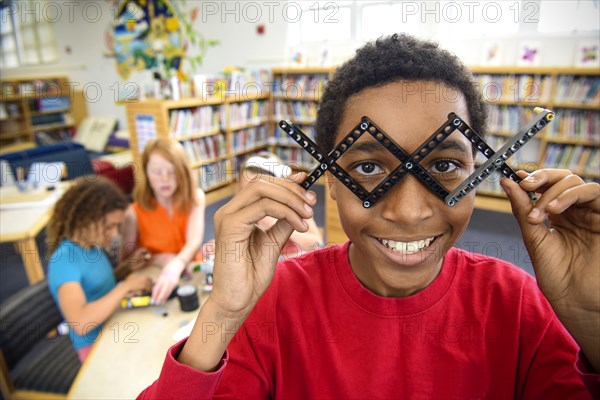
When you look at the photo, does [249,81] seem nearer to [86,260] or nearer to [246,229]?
[86,260]

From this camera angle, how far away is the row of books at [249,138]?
548 centimetres

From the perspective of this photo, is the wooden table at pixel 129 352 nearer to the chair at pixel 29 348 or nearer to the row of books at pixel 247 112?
the chair at pixel 29 348

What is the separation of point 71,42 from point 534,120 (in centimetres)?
970

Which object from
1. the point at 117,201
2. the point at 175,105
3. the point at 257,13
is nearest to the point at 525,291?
the point at 117,201

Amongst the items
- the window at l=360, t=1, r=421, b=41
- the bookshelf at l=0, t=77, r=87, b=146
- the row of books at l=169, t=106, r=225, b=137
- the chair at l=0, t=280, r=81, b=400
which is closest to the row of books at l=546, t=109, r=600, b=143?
the window at l=360, t=1, r=421, b=41

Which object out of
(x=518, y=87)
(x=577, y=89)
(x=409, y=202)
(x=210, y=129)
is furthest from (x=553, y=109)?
(x=409, y=202)

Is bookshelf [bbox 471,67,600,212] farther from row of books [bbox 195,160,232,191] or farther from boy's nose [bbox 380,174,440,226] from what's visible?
boy's nose [bbox 380,174,440,226]

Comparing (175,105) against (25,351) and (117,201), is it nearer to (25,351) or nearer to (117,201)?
(117,201)

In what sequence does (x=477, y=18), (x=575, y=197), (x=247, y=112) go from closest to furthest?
(x=575, y=197) → (x=477, y=18) → (x=247, y=112)

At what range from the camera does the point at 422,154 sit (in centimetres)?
67

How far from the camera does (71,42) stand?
26.9 ft

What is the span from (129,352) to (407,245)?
0.93 m

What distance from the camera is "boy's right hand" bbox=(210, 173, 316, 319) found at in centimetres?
74

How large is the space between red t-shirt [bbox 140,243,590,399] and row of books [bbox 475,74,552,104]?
367 centimetres
